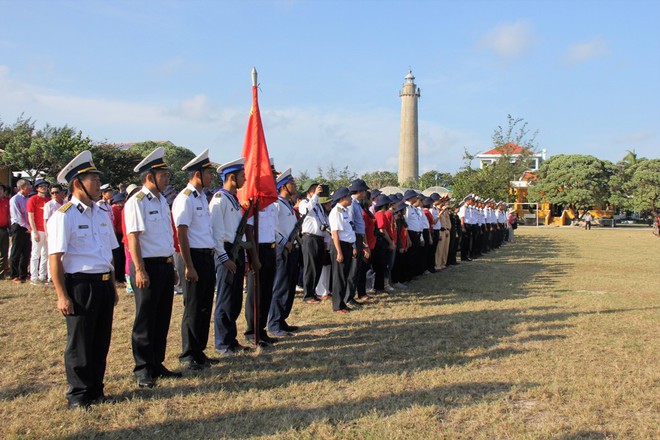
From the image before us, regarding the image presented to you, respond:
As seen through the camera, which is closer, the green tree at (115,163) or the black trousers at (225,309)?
the black trousers at (225,309)

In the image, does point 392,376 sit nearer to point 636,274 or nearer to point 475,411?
point 475,411

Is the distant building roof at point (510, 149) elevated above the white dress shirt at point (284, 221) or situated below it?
above

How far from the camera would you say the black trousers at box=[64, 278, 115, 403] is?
4.07m

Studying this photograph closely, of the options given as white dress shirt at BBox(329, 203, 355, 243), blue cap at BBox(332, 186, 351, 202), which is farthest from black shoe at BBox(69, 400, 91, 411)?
blue cap at BBox(332, 186, 351, 202)

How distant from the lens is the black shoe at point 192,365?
16.8 ft

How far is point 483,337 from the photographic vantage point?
6.38 metres

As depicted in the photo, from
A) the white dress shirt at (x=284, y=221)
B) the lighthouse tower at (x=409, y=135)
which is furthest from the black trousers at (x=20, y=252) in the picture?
the lighthouse tower at (x=409, y=135)

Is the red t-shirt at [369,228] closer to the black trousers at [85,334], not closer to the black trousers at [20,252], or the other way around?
the black trousers at [85,334]

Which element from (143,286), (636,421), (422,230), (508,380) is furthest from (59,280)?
(422,230)

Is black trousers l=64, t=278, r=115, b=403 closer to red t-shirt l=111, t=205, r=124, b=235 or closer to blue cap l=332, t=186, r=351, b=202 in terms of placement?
blue cap l=332, t=186, r=351, b=202

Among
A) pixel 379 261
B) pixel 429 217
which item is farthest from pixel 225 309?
pixel 429 217

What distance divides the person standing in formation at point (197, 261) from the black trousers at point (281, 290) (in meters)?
1.36

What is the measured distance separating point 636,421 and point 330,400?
2225 millimetres

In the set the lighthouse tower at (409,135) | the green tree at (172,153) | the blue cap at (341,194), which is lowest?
the blue cap at (341,194)
